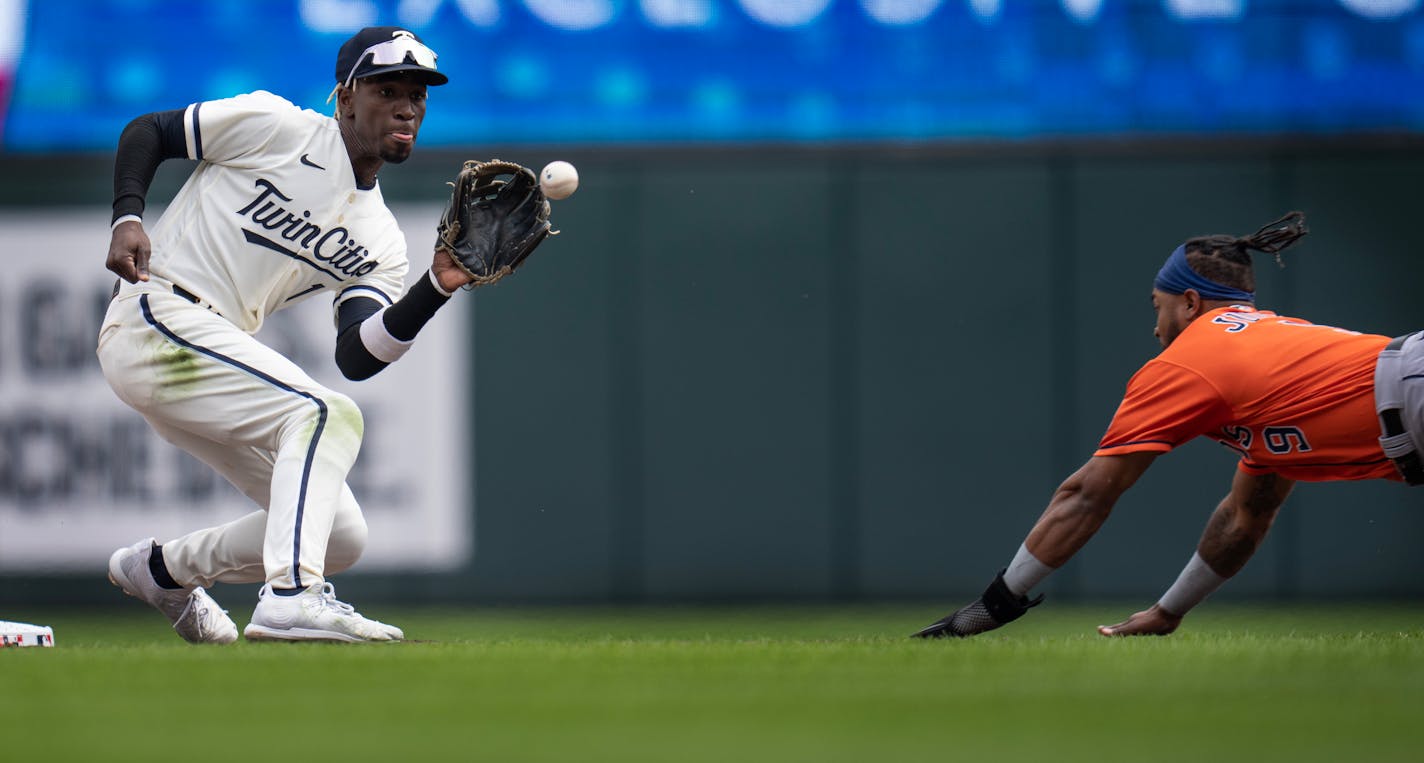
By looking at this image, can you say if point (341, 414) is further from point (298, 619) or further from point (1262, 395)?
point (1262, 395)

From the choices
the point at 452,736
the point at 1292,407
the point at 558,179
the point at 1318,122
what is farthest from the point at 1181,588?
the point at 1318,122

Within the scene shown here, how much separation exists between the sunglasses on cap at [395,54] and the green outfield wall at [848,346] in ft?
9.18

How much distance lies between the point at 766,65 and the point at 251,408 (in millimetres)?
3637

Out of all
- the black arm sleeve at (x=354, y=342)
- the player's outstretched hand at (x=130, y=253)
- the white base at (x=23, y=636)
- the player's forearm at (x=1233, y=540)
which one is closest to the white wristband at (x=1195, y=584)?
the player's forearm at (x=1233, y=540)

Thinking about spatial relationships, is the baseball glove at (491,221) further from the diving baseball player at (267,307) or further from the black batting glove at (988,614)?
the black batting glove at (988,614)

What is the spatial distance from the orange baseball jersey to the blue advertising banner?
2.99 metres

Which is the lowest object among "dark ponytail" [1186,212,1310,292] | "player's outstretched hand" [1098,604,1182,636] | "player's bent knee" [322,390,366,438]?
"player's outstretched hand" [1098,604,1182,636]

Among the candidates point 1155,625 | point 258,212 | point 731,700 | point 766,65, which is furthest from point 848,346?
point 731,700

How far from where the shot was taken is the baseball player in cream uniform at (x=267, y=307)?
4.16 m

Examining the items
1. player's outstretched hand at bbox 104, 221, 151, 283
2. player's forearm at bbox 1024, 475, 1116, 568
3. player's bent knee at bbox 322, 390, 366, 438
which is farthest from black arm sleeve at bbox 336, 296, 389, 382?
player's forearm at bbox 1024, 475, 1116, 568

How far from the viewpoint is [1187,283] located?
461 cm

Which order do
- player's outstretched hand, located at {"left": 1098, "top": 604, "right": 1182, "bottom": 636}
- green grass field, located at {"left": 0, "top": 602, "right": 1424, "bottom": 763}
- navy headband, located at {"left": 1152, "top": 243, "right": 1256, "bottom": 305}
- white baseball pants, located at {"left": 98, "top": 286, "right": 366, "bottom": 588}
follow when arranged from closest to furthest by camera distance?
green grass field, located at {"left": 0, "top": 602, "right": 1424, "bottom": 763}, white baseball pants, located at {"left": 98, "top": 286, "right": 366, "bottom": 588}, navy headband, located at {"left": 1152, "top": 243, "right": 1256, "bottom": 305}, player's outstretched hand, located at {"left": 1098, "top": 604, "right": 1182, "bottom": 636}

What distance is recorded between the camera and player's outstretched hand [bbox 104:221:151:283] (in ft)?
13.3

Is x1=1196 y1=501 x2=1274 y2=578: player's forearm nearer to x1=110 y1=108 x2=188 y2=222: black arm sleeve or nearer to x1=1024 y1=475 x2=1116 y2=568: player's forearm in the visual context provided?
x1=1024 y1=475 x2=1116 y2=568: player's forearm
